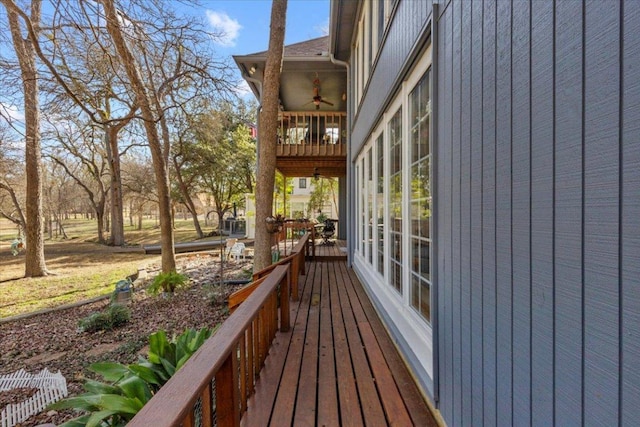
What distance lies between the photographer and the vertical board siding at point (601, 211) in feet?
2.50

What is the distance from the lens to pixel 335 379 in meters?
2.30

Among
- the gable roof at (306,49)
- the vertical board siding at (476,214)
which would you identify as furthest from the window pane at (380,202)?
the gable roof at (306,49)

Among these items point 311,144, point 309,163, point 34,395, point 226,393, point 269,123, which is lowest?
point 34,395

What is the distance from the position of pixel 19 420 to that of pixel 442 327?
407 centimetres

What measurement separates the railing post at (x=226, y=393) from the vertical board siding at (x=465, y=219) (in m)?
1.13

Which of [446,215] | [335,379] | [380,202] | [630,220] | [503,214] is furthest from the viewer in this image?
[380,202]

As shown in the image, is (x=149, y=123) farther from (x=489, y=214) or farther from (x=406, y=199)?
(x=489, y=214)

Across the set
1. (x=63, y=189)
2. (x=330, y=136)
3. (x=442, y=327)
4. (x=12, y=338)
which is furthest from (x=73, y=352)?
(x=63, y=189)

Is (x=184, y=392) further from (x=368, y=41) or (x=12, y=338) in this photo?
(x=12, y=338)

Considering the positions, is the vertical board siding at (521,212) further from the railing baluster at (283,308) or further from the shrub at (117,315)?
the shrub at (117,315)

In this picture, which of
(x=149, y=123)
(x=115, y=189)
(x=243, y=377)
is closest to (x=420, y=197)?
(x=243, y=377)

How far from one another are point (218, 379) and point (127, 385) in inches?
38.4

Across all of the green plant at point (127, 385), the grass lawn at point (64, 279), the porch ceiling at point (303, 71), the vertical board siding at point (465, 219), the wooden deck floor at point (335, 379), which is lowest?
the grass lawn at point (64, 279)

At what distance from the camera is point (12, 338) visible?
5.27 meters
